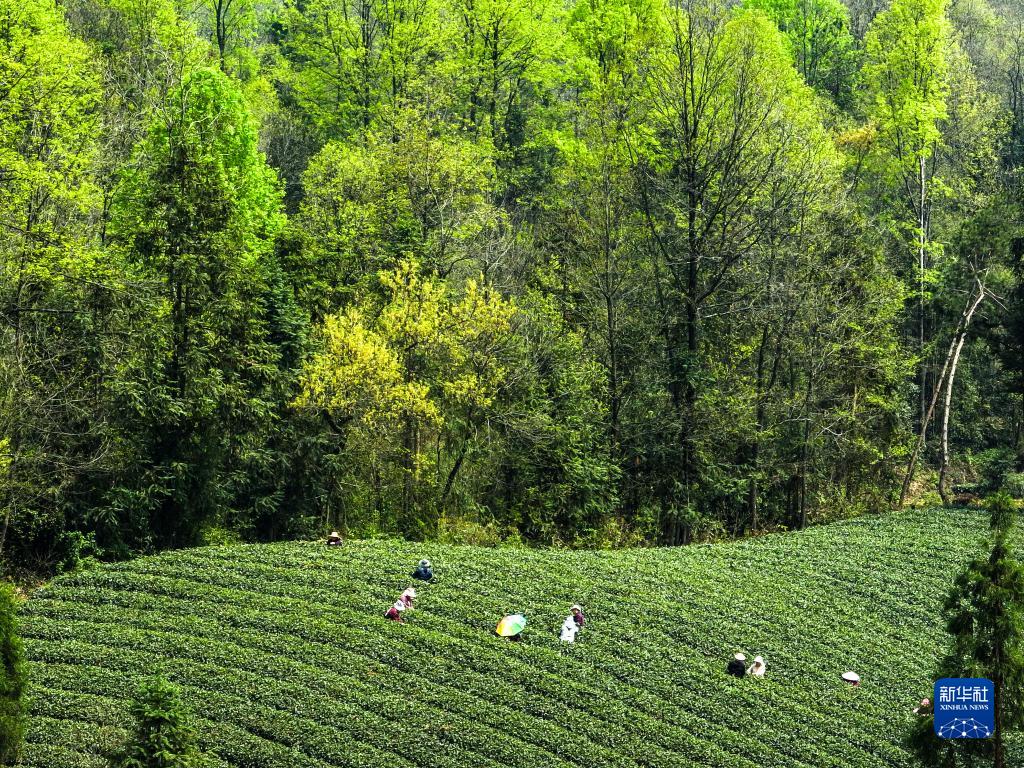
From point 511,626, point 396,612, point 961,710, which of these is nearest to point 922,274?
point 511,626

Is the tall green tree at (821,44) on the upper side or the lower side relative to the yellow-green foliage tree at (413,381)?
upper

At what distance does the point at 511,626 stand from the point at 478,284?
57.1ft

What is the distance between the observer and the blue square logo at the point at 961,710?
18.0 meters

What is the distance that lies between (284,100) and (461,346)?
3118 centimetres

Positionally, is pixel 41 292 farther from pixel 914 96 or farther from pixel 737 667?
pixel 914 96

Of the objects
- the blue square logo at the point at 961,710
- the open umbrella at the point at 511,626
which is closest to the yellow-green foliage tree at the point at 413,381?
the open umbrella at the point at 511,626

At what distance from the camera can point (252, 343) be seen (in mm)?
32406

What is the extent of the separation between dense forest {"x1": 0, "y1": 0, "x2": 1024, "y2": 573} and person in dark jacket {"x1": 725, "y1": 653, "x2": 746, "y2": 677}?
34.5ft

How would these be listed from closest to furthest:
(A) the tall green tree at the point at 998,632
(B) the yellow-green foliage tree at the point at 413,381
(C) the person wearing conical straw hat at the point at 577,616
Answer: (A) the tall green tree at the point at 998,632 → (C) the person wearing conical straw hat at the point at 577,616 → (B) the yellow-green foliage tree at the point at 413,381

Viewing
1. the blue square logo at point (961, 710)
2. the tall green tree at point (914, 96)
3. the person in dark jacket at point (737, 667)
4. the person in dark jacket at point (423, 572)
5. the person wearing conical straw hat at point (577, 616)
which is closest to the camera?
the blue square logo at point (961, 710)

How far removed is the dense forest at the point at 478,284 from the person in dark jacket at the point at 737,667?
414 inches

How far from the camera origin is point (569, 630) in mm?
24922

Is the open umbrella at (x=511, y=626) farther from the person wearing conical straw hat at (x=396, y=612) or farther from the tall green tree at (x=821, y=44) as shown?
the tall green tree at (x=821, y=44)

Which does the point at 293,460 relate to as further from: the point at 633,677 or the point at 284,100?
the point at 284,100
